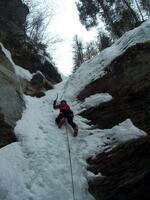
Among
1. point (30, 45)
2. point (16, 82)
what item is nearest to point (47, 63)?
Answer: point (30, 45)

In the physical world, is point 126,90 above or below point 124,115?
above

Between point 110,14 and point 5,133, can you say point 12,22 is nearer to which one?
point 110,14

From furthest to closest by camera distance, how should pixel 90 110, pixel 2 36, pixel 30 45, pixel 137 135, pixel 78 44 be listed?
pixel 78 44 < pixel 30 45 < pixel 2 36 < pixel 90 110 < pixel 137 135

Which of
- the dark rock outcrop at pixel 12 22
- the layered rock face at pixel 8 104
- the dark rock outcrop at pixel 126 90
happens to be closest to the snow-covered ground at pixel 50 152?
the layered rock face at pixel 8 104

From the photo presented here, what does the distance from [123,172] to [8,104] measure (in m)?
5.52

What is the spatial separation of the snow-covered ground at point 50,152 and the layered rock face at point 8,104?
1.01 feet

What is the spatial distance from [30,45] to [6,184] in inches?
653

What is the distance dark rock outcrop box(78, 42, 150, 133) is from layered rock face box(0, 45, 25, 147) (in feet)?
10.4

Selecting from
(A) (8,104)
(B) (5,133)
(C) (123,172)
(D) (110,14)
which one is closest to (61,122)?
(A) (8,104)

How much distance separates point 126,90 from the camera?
12.8m

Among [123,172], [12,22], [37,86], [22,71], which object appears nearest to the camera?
[123,172]

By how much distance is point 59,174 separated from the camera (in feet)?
29.8

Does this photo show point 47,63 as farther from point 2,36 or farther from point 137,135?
point 137,135

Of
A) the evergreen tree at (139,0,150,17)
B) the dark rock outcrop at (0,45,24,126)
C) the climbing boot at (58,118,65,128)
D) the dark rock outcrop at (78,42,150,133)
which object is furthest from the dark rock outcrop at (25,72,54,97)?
the evergreen tree at (139,0,150,17)
